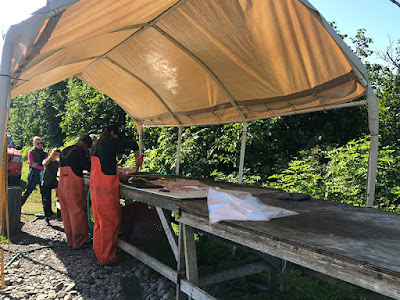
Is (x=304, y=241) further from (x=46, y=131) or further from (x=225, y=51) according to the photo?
(x=46, y=131)

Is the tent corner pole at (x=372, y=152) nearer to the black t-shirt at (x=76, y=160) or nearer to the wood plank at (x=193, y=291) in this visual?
the wood plank at (x=193, y=291)

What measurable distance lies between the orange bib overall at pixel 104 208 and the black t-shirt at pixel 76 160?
761 millimetres

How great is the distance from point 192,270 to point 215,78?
9.39 ft

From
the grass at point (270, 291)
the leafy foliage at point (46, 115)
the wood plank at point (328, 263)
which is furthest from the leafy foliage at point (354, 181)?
the leafy foliage at point (46, 115)

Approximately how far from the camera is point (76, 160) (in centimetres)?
461

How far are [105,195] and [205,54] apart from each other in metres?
2.27

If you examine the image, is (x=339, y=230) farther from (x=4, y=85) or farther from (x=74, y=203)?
(x=74, y=203)

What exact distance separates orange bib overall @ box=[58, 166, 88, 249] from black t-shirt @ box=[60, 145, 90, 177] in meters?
0.06

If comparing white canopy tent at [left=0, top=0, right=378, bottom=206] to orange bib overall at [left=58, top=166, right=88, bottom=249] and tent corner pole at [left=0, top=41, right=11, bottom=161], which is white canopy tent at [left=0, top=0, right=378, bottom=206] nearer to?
tent corner pole at [left=0, top=41, right=11, bottom=161]

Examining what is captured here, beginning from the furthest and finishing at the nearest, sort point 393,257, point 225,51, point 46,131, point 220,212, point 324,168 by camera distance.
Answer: point 46,131 < point 324,168 < point 225,51 < point 220,212 < point 393,257

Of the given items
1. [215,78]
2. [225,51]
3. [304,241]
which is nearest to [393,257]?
[304,241]

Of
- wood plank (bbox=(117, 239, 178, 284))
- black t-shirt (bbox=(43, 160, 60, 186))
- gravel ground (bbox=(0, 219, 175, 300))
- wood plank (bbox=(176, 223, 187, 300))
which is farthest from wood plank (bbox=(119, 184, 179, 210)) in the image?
black t-shirt (bbox=(43, 160, 60, 186))

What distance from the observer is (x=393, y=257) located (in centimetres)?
148

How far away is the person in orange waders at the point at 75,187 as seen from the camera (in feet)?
15.1
